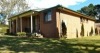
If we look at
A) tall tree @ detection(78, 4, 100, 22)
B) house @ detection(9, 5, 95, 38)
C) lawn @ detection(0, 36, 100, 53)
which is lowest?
lawn @ detection(0, 36, 100, 53)

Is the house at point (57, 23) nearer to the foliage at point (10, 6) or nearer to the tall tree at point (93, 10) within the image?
the foliage at point (10, 6)

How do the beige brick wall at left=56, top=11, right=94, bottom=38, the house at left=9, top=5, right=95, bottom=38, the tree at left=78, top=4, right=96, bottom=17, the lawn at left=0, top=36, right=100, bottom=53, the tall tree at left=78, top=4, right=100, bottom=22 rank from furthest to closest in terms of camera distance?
the tree at left=78, top=4, right=96, bottom=17 < the tall tree at left=78, top=4, right=100, bottom=22 < the beige brick wall at left=56, top=11, right=94, bottom=38 < the house at left=9, top=5, right=95, bottom=38 < the lawn at left=0, top=36, right=100, bottom=53

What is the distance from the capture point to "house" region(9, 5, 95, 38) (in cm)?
2135

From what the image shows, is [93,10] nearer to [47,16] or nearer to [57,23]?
[47,16]

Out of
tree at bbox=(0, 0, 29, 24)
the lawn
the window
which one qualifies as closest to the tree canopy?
tree at bbox=(0, 0, 29, 24)

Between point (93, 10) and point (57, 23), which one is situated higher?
point (93, 10)

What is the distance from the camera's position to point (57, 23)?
21188mm

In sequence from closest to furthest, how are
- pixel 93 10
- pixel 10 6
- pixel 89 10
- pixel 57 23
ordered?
pixel 57 23
pixel 10 6
pixel 89 10
pixel 93 10

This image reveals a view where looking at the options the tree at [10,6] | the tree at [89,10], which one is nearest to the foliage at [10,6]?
the tree at [10,6]

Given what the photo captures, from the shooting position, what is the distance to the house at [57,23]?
21352 mm

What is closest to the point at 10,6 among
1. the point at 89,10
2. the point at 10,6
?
the point at 10,6

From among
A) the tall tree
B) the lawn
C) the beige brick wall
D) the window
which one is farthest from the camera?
the tall tree

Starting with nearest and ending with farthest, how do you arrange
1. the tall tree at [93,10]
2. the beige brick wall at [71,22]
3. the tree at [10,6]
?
the beige brick wall at [71,22], the tree at [10,6], the tall tree at [93,10]

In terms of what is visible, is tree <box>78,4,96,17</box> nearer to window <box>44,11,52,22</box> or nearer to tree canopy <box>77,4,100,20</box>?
tree canopy <box>77,4,100,20</box>
